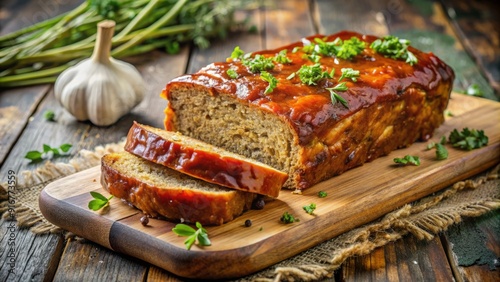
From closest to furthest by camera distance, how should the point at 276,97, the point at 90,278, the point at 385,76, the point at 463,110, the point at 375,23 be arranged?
1. the point at 90,278
2. the point at 276,97
3. the point at 385,76
4. the point at 463,110
5. the point at 375,23

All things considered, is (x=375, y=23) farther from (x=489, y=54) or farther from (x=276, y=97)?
(x=276, y=97)

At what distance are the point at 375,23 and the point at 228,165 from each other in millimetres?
5547

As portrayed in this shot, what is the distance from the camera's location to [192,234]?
4.25m

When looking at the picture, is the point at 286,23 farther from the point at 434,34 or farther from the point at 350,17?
the point at 434,34

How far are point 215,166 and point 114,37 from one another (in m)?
3.87

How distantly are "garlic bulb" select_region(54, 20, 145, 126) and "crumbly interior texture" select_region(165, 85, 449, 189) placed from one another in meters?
1.15

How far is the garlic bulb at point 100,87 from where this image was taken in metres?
6.47

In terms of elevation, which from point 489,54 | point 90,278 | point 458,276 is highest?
point 90,278

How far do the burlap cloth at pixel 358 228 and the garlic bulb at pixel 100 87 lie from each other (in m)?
0.59

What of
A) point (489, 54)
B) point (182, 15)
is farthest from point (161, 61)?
point (489, 54)

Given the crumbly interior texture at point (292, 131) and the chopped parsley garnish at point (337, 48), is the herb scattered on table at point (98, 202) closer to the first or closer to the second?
the crumbly interior texture at point (292, 131)

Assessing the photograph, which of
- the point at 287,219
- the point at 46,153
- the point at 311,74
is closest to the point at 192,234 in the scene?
the point at 287,219

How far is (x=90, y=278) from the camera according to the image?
427cm

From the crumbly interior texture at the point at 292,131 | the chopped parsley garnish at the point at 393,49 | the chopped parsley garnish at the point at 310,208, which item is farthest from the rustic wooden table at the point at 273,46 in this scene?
the chopped parsley garnish at the point at 393,49
